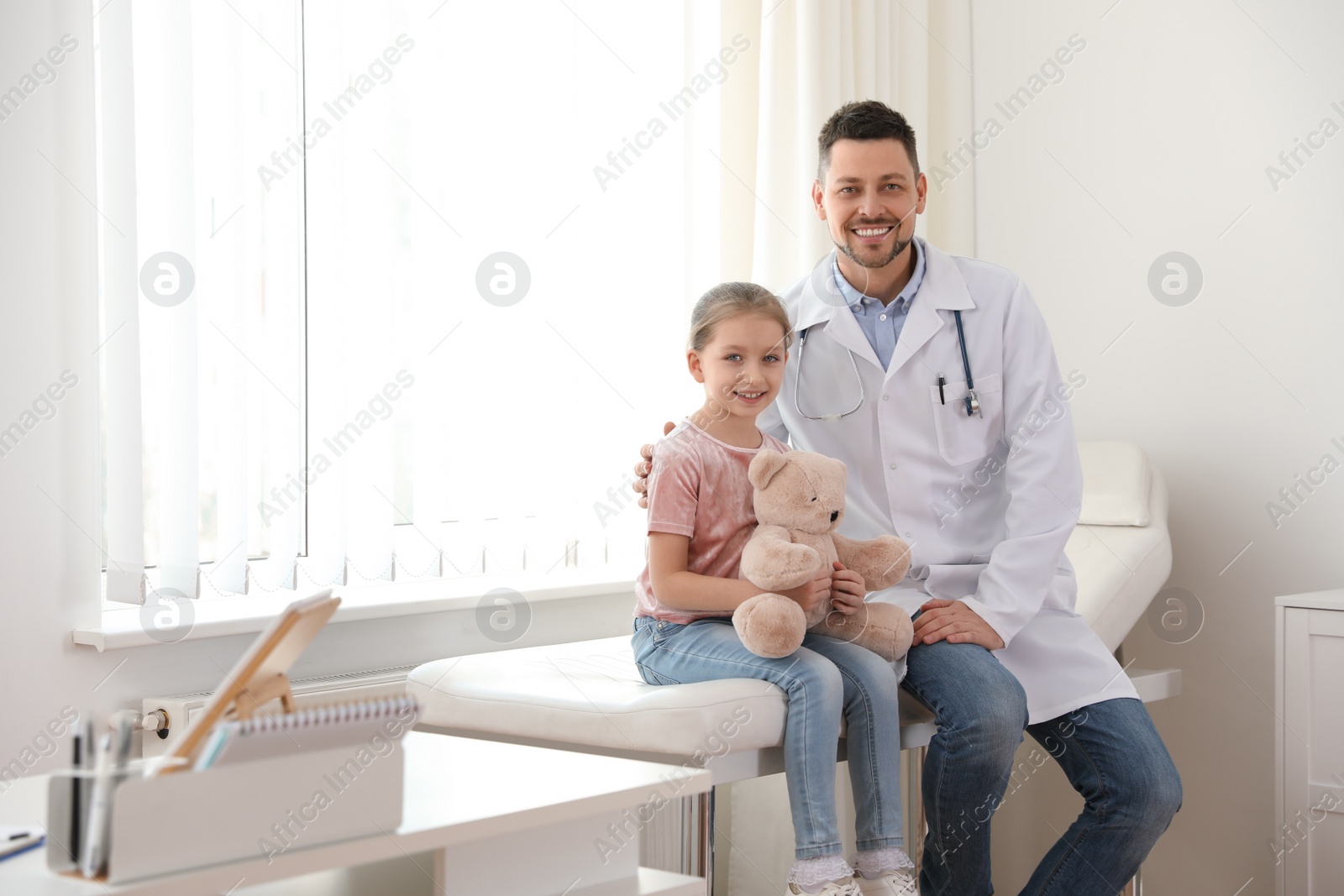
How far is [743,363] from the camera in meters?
1.73

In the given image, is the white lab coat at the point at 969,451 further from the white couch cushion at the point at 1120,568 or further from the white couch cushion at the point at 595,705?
the white couch cushion at the point at 595,705

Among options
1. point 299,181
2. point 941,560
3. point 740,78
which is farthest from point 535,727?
point 740,78

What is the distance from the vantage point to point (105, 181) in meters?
1.80

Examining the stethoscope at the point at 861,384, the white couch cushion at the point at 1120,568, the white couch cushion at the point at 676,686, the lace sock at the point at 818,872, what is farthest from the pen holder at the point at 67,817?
the white couch cushion at the point at 1120,568

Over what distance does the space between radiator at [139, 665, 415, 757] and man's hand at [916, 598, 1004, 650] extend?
83cm

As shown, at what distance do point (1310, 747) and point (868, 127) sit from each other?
4.60 feet

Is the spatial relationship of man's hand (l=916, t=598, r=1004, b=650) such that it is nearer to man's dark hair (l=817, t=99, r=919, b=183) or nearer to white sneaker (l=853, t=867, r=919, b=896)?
white sneaker (l=853, t=867, r=919, b=896)

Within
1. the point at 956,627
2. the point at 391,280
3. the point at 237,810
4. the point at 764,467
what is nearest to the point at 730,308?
the point at 764,467

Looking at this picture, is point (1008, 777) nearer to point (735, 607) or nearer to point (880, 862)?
point (880, 862)

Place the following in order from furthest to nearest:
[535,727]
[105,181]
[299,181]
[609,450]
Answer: [609,450] → [299,181] → [105,181] → [535,727]

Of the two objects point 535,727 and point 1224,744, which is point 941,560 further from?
point 1224,744

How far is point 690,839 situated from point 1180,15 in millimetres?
2179

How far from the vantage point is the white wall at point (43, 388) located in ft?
5.55

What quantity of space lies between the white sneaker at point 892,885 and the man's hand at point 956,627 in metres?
0.40
